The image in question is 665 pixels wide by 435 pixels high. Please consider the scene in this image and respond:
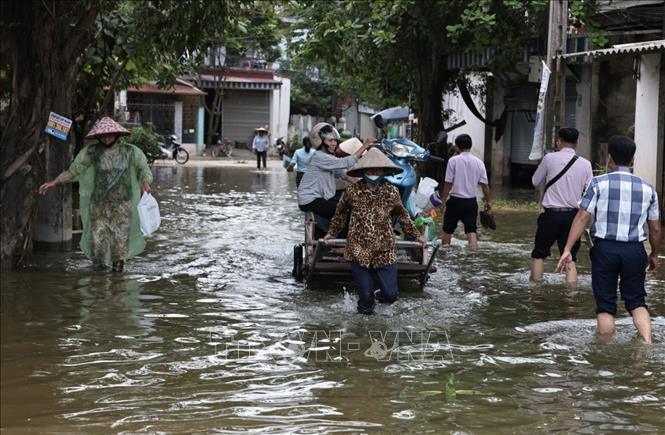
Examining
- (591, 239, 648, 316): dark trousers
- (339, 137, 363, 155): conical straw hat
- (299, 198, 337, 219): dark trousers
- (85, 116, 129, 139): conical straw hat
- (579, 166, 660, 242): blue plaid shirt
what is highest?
(85, 116, 129, 139): conical straw hat

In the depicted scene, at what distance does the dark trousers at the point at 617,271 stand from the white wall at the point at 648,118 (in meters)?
11.3

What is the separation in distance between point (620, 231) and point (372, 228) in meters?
2.11

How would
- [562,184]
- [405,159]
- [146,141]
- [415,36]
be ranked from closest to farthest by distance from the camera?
[562,184]
[405,159]
[415,36]
[146,141]

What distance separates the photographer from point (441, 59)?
24.7 m

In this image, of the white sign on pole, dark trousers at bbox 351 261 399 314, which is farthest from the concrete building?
dark trousers at bbox 351 261 399 314

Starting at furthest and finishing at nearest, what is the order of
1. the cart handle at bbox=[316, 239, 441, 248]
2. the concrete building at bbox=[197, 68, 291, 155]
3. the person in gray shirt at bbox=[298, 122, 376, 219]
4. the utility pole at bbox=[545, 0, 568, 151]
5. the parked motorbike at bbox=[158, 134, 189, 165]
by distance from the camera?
the concrete building at bbox=[197, 68, 291, 155] → the parked motorbike at bbox=[158, 134, 189, 165] → the utility pole at bbox=[545, 0, 568, 151] → the person in gray shirt at bbox=[298, 122, 376, 219] → the cart handle at bbox=[316, 239, 441, 248]

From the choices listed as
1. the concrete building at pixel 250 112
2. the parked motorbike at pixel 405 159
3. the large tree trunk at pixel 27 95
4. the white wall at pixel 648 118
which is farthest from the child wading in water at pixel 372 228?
the concrete building at pixel 250 112

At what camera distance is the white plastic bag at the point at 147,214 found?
10.7 m

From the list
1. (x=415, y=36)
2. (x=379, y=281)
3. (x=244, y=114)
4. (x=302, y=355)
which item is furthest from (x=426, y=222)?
(x=244, y=114)

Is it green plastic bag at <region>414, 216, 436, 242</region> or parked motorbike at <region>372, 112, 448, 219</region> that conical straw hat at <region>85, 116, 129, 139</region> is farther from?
green plastic bag at <region>414, 216, 436, 242</region>

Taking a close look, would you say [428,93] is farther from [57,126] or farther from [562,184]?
[57,126]

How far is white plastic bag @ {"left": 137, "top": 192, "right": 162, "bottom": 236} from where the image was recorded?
35.2 feet

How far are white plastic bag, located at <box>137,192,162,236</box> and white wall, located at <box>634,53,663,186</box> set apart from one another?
1084cm

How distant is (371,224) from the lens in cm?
843
